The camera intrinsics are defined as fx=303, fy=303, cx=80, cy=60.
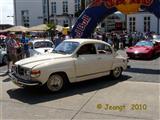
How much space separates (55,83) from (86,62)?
1381 mm

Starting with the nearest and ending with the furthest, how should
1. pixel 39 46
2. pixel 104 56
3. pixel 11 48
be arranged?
pixel 104 56, pixel 11 48, pixel 39 46

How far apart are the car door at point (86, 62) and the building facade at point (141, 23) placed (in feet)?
130

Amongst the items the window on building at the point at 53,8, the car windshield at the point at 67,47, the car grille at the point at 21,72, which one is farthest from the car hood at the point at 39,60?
the window on building at the point at 53,8

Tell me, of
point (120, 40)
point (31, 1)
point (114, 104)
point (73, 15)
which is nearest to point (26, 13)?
point (31, 1)

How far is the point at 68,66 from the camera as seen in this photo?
371 inches

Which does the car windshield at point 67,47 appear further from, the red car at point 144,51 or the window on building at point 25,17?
the window on building at point 25,17

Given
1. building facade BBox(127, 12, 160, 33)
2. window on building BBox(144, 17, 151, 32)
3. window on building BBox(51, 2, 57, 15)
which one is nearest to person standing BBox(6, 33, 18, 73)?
building facade BBox(127, 12, 160, 33)

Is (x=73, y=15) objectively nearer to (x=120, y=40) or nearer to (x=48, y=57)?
(x=120, y=40)

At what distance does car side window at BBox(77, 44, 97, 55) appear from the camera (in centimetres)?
1006

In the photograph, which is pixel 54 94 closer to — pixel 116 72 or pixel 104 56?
pixel 104 56

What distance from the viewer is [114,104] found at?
794cm

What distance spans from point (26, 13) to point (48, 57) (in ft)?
180

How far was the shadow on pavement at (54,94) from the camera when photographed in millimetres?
8645

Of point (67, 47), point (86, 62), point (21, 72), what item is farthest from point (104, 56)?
point (21, 72)
